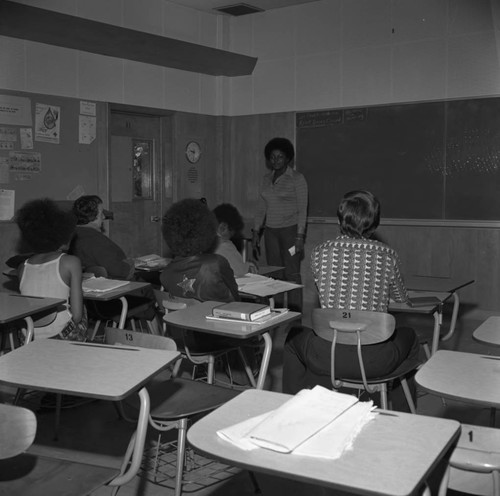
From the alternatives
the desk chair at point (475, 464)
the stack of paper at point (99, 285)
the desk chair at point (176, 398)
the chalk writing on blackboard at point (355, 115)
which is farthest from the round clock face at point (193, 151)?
the desk chair at point (475, 464)

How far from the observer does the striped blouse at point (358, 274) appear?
118 inches

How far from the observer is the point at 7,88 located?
5676 millimetres

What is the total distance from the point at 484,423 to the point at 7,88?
4.24 meters

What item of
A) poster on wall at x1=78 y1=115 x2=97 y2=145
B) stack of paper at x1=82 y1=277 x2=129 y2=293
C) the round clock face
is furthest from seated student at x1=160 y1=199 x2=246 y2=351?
the round clock face

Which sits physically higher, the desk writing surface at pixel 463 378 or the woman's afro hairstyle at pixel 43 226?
the woman's afro hairstyle at pixel 43 226

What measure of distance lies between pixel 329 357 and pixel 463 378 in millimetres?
1124

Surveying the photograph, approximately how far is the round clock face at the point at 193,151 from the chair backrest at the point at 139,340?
5.05 meters

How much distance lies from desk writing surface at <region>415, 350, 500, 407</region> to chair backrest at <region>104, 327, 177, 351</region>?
2.77 ft

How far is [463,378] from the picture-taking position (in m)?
1.88

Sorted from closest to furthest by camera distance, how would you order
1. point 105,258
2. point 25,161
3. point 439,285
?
1. point 439,285
2. point 105,258
3. point 25,161

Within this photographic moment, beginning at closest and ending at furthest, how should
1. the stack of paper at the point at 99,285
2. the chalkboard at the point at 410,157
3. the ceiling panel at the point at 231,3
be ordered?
1. the stack of paper at the point at 99,285
2. the chalkboard at the point at 410,157
3. the ceiling panel at the point at 231,3

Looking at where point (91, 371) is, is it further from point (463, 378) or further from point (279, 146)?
point (279, 146)

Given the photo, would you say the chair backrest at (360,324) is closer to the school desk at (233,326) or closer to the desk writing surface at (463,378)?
the school desk at (233,326)

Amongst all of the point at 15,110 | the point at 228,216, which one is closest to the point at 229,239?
the point at 228,216
